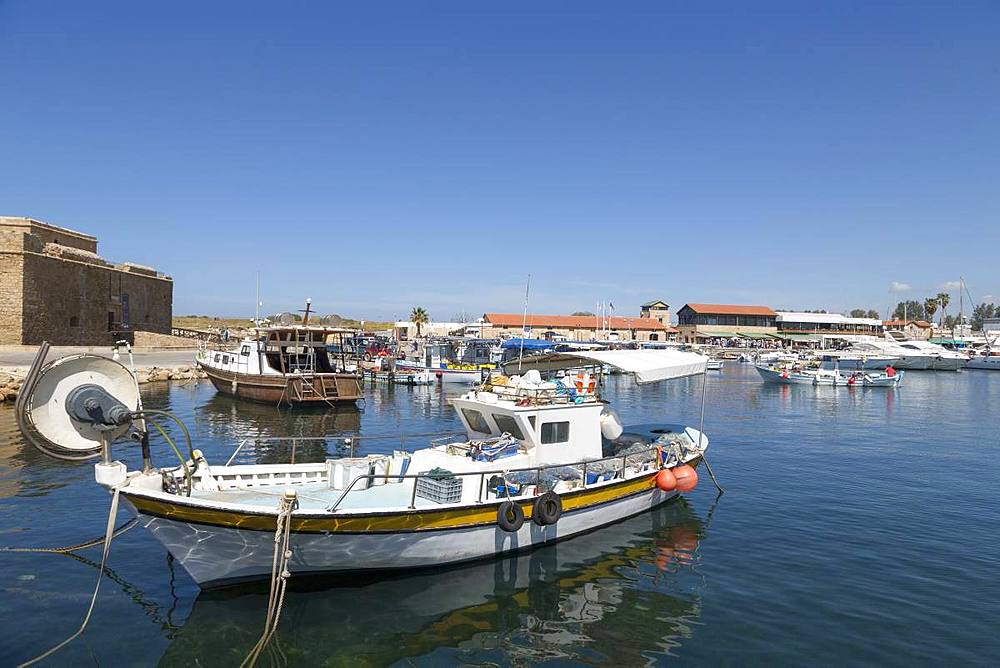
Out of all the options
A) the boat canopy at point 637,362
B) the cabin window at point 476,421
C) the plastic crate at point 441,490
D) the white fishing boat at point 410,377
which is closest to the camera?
the plastic crate at point 441,490

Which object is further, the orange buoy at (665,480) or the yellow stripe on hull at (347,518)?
the orange buoy at (665,480)

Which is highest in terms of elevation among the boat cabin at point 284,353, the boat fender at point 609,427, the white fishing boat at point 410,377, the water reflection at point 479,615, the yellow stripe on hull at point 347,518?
the boat cabin at point 284,353

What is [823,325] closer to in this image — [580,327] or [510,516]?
[580,327]

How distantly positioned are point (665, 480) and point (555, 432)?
329cm

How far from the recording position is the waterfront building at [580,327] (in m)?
97.3

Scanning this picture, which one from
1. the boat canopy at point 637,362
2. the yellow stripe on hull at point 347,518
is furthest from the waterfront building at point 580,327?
the yellow stripe on hull at point 347,518

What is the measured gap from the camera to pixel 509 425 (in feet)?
46.3

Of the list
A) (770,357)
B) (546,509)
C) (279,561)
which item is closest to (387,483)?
(279,561)

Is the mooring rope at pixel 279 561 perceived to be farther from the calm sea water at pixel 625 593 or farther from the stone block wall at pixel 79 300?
the stone block wall at pixel 79 300

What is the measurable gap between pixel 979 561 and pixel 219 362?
123 feet

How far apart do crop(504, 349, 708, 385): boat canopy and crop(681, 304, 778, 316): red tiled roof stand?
10112cm

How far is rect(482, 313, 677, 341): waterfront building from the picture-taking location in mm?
97312

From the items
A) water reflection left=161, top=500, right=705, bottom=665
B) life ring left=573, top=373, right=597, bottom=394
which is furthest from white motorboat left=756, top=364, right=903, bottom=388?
water reflection left=161, top=500, right=705, bottom=665

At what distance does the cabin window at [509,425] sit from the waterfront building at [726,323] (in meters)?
102
